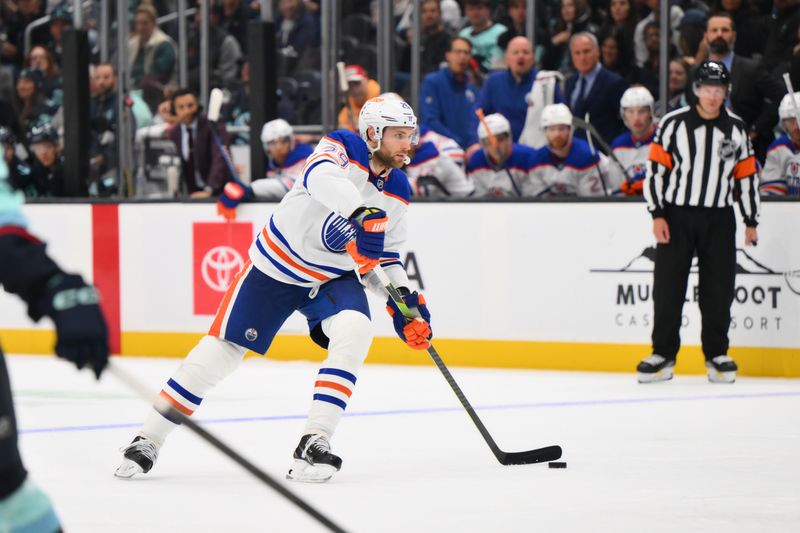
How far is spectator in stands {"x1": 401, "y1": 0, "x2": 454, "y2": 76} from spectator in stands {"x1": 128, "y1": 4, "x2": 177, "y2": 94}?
1945 millimetres

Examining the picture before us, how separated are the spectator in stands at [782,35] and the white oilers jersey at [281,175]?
101 inches

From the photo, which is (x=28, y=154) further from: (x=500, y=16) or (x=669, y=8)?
(x=669, y=8)

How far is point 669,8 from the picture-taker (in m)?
7.81

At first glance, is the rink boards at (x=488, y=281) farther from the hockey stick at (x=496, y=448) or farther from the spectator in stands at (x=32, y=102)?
the hockey stick at (x=496, y=448)

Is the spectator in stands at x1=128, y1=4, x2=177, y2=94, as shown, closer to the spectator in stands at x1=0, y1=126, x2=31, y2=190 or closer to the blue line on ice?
the spectator in stands at x1=0, y1=126, x2=31, y2=190

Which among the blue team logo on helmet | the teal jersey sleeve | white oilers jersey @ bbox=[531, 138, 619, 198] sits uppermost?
the teal jersey sleeve

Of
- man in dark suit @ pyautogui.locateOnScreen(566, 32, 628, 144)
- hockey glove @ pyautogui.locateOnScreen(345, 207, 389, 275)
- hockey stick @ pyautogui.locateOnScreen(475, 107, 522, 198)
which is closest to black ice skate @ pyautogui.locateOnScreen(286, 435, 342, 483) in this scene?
hockey glove @ pyautogui.locateOnScreen(345, 207, 389, 275)

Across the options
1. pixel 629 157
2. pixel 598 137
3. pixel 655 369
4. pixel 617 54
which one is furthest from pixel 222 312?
pixel 617 54

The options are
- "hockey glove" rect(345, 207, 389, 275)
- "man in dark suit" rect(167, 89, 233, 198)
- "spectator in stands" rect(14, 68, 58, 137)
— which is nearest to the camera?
"hockey glove" rect(345, 207, 389, 275)

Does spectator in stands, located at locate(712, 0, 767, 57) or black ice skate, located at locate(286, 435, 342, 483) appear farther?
spectator in stands, located at locate(712, 0, 767, 57)

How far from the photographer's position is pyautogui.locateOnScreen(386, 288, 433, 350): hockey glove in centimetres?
452

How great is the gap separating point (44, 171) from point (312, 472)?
567 centimetres

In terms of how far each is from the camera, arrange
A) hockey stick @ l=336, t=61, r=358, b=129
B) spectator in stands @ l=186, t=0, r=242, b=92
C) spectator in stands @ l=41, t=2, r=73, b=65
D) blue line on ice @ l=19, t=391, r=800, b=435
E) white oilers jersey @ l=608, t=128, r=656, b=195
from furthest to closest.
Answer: spectator in stands @ l=41, t=2, r=73, b=65, spectator in stands @ l=186, t=0, r=242, b=92, hockey stick @ l=336, t=61, r=358, b=129, white oilers jersey @ l=608, t=128, r=656, b=195, blue line on ice @ l=19, t=391, r=800, b=435

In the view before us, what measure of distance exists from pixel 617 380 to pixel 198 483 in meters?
3.20
